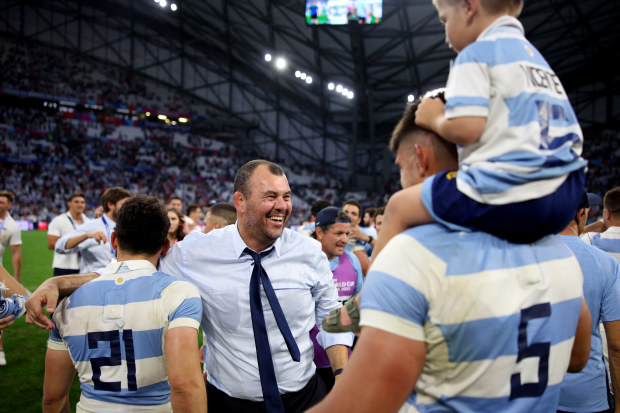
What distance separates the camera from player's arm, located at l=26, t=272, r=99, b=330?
2016 millimetres

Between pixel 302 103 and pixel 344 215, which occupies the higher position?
pixel 302 103

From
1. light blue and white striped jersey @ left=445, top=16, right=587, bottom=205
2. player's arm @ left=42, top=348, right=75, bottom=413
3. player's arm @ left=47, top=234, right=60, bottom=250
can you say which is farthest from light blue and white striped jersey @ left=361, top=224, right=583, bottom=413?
player's arm @ left=47, top=234, right=60, bottom=250

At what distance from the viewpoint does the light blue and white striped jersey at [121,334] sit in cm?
216

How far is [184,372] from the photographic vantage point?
1988 mm

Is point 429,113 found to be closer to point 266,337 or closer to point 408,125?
point 408,125

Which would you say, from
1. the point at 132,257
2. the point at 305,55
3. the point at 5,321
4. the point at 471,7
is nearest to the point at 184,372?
the point at 132,257

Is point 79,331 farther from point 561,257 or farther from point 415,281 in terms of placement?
point 561,257

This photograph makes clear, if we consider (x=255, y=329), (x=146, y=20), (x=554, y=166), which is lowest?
(x=255, y=329)

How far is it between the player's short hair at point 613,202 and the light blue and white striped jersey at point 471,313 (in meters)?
3.42

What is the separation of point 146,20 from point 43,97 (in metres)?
10.4

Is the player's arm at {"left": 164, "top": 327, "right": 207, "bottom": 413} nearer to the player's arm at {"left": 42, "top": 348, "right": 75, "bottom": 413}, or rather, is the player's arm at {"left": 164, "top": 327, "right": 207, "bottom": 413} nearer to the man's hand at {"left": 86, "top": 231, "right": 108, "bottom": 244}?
the player's arm at {"left": 42, "top": 348, "right": 75, "bottom": 413}

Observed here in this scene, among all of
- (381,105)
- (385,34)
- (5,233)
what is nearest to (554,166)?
(5,233)

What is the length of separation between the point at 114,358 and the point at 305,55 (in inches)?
1164

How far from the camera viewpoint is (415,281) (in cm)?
99
